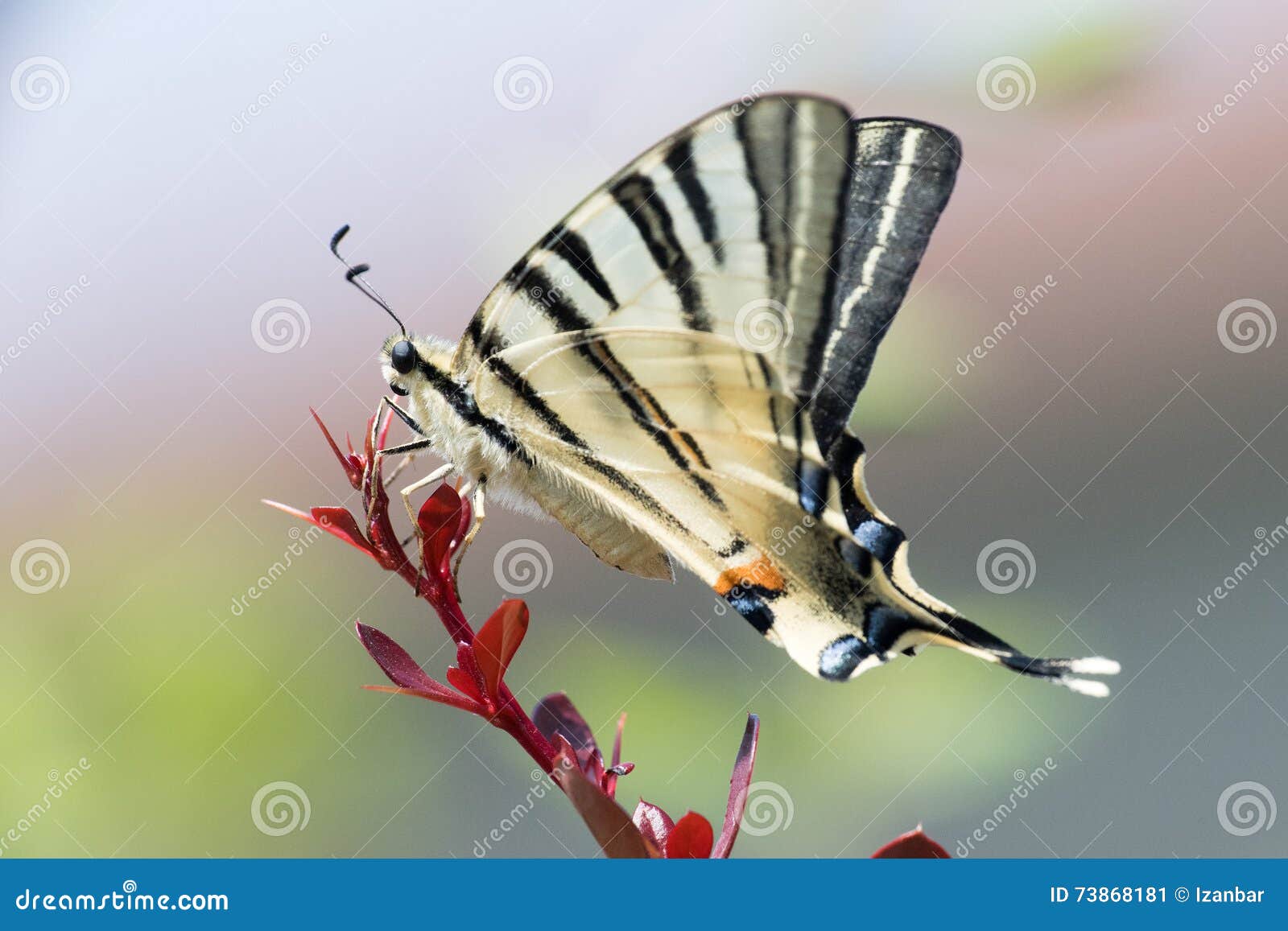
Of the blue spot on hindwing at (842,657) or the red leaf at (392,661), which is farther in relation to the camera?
the blue spot on hindwing at (842,657)

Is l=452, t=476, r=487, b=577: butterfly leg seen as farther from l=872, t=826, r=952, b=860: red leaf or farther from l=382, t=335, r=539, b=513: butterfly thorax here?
l=872, t=826, r=952, b=860: red leaf

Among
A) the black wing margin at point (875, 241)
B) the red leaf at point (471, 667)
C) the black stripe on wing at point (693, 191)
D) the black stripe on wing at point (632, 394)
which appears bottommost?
the red leaf at point (471, 667)

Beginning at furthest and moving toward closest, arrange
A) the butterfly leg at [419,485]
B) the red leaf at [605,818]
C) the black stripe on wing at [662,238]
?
the black stripe on wing at [662,238] → the butterfly leg at [419,485] → the red leaf at [605,818]

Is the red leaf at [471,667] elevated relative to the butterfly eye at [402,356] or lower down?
lower down

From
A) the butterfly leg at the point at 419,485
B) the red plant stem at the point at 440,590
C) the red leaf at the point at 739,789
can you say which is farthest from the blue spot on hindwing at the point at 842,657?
the butterfly leg at the point at 419,485

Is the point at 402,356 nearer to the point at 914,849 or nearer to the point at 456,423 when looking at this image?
the point at 456,423

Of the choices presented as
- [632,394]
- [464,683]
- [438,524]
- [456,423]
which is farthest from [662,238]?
[464,683]

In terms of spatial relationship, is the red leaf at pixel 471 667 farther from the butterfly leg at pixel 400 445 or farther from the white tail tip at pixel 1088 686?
the white tail tip at pixel 1088 686
